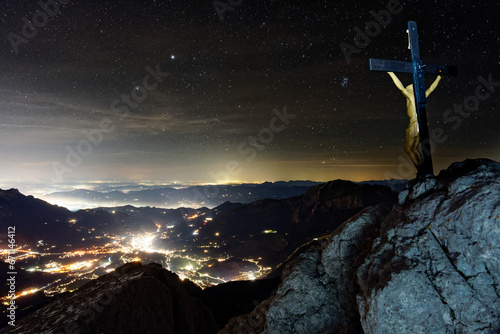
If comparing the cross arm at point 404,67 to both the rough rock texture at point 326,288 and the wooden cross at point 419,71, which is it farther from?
the rough rock texture at point 326,288

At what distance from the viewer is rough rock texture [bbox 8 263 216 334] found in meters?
16.8

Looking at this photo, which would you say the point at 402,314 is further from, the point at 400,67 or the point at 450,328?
the point at 400,67

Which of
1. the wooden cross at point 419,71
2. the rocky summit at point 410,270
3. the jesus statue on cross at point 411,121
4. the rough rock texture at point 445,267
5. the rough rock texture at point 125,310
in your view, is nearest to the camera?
the rough rock texture at point 445,267

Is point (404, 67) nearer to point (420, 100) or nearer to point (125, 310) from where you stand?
point (420, 100)

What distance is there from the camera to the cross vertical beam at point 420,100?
955 cm

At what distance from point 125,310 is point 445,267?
71.2ft

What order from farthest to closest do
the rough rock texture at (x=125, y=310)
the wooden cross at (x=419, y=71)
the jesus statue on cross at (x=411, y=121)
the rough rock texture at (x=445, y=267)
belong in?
the rough rock texture at (x=125, y=310)
the jesus statue on cross at (x=411, y=121)
the wooden cross at (x=419, y=71)
the rough rock texture at (x=445, y=267)

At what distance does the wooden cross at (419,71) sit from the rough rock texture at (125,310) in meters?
22.4

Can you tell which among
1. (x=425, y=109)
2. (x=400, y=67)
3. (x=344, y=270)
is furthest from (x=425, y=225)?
(x=400, y=67)

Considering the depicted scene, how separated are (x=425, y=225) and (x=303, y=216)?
604 feet

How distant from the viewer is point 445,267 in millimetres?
6242

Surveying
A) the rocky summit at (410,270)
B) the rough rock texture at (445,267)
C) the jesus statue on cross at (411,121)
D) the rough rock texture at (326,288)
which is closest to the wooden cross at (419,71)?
the jesus statue on cross at (411,121)

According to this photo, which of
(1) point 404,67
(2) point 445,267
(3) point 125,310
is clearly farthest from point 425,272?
(3) point 125,310

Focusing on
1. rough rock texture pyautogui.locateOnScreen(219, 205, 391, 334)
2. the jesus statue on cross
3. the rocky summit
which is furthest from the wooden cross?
rough rock texture pyautogui.locateOnScreen(219, 205, 391, 334)
